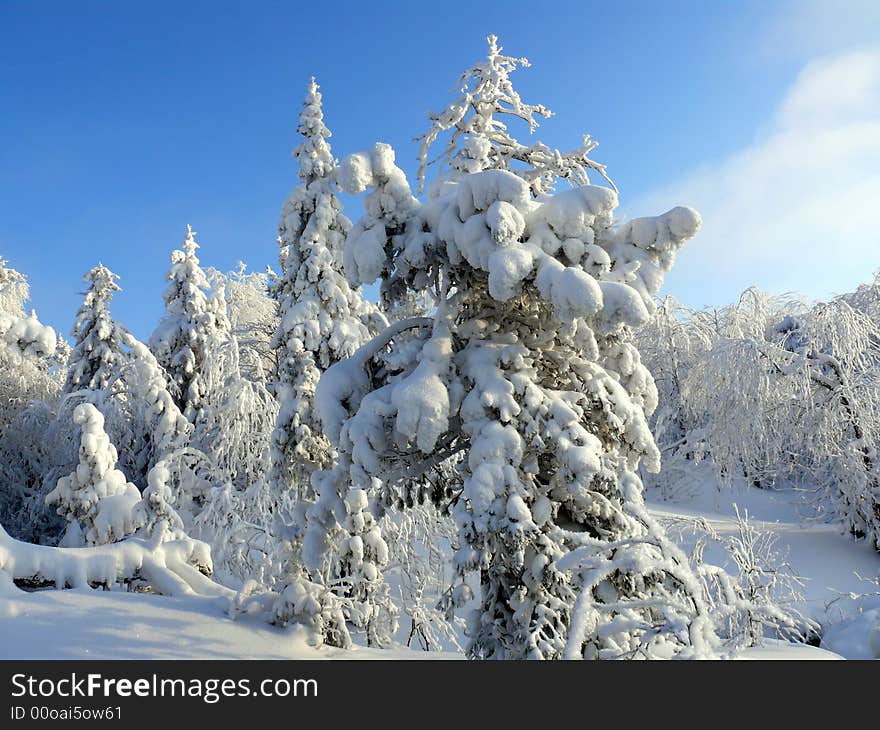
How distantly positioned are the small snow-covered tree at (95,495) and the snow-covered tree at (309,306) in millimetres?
4740

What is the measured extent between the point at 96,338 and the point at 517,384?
1813 centimetres

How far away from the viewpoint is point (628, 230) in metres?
7.06

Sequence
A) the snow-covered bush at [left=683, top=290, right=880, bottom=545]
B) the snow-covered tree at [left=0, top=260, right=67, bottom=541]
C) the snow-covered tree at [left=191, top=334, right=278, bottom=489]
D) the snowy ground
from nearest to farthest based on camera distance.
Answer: the snowy ground, the snow-covered tree at [left=191, top=334, right=278, bottom=489], the snow-covered bush at [left=683, top=290, right=880, bottom=545], the snow-covered tree at [left=0, top=260, right=67, bottom=541]

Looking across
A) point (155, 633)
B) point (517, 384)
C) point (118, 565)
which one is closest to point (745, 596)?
point (517, 384)

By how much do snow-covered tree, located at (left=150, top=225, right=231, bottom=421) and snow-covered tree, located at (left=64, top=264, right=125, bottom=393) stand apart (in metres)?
1.50

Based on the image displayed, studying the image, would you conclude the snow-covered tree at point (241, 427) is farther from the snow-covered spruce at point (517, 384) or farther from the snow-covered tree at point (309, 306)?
the snow-covered spruce at point (517, 384)

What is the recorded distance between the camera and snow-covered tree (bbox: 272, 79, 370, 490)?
9742 mm

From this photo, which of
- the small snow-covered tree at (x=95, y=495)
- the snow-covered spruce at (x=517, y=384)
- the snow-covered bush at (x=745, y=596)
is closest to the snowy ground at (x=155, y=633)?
the snow-covered bush at (x=745, y=596)

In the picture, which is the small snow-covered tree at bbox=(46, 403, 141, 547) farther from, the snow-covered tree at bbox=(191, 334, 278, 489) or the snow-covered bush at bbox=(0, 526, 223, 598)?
the snow-covered bush at bbox=(0, 526, 223, 598)

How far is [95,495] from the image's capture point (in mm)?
14086

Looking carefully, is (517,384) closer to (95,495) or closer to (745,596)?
(745,596)

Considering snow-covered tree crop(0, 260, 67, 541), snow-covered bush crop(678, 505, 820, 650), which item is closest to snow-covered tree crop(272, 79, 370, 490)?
snow-covered bush crop(678, 505, 820, 650)
